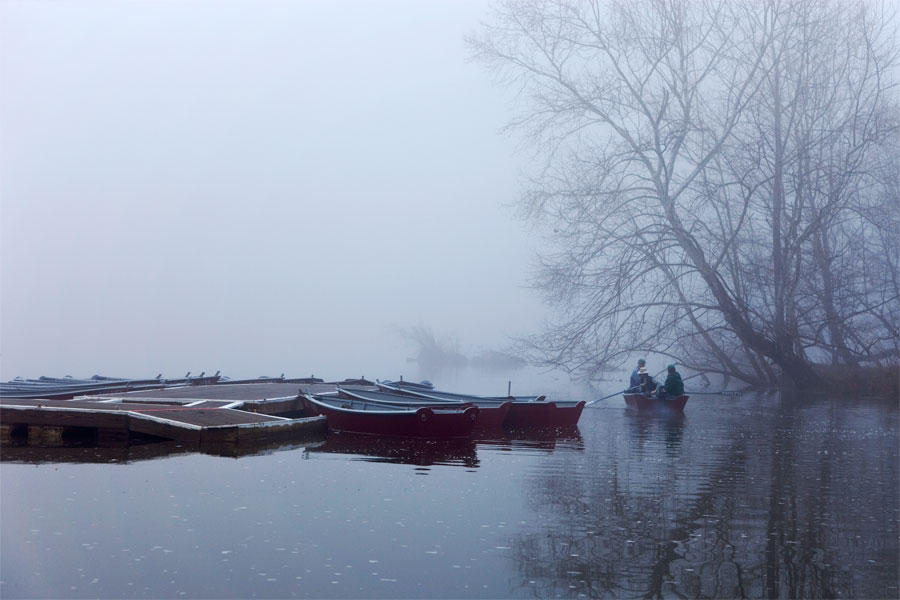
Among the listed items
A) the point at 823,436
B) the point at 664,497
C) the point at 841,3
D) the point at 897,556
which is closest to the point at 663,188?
the point at 841,3

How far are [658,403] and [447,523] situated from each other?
17.0 m

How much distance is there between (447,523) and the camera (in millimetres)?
9195

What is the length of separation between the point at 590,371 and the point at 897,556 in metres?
22.7

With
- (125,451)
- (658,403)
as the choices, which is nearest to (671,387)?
(658,403)

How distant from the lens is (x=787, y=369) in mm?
34750

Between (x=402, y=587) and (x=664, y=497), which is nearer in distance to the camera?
(x=402, y=587)

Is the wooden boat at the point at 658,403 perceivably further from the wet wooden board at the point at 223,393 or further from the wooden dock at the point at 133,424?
the wooden dock at the point at 133,424

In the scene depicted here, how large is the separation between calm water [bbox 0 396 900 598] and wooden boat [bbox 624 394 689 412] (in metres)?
9.09

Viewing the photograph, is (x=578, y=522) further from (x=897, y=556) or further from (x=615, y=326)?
(x=615, y=326)

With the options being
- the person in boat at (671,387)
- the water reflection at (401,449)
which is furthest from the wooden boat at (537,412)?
the person in boat at (671,387)

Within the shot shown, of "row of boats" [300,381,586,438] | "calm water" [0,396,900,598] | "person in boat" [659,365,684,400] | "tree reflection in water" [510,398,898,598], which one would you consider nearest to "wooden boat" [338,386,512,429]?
"row of boats" [300,381,586,438]

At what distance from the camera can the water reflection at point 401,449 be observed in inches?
554

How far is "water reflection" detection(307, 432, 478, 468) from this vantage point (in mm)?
14078

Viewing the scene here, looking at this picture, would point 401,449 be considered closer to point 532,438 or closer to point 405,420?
point 405,420
